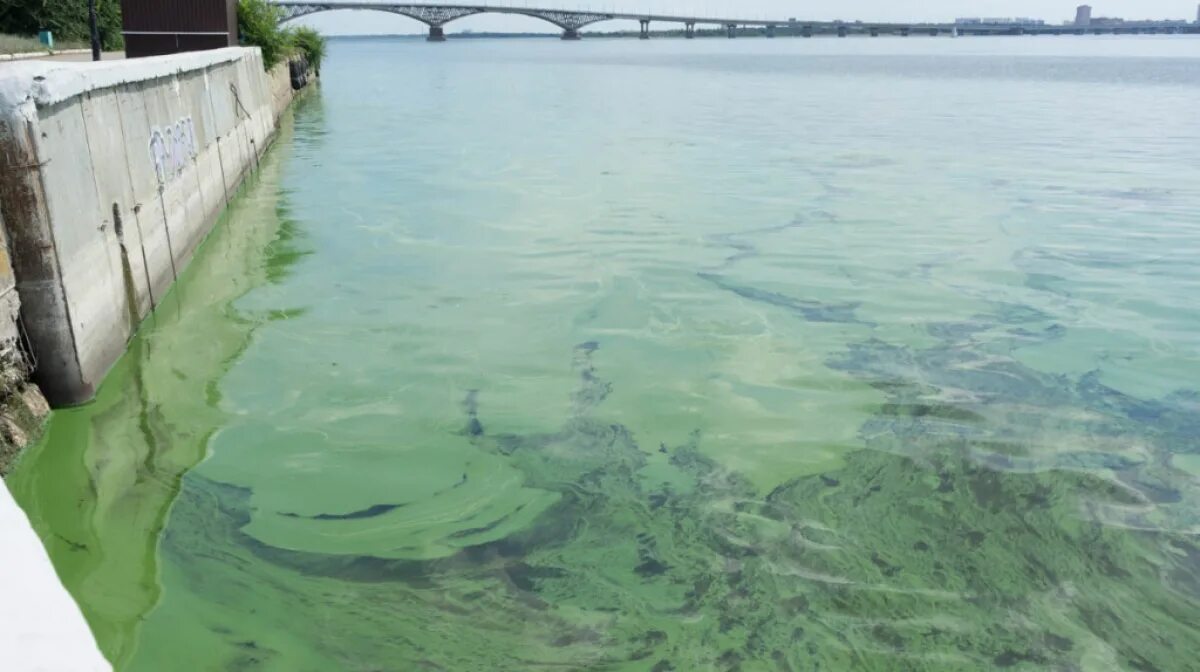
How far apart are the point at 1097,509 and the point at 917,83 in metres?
50.8

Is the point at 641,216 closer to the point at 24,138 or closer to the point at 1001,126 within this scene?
the point at 24,138

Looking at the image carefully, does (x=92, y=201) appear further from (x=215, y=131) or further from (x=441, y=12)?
(x=441, y=12)

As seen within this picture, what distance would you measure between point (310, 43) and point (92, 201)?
4369 cm

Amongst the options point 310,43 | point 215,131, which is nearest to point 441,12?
point 310,43

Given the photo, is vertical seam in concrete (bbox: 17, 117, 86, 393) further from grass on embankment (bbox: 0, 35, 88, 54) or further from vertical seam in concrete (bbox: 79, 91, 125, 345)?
grass on embankment (bbox: 0, 35, 88, 54)

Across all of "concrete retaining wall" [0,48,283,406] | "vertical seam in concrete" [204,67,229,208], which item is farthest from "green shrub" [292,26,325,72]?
"concrete retaining wall" [0,48,283,406]

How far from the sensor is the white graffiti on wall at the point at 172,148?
1110cm

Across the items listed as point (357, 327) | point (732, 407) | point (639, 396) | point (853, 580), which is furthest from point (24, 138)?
point (853, 580)

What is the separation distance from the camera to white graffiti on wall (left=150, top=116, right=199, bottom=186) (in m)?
11.1

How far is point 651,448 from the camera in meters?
7.15

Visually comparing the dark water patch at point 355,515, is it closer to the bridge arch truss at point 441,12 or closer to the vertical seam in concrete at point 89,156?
the vertical seam in concrete at point 89,156

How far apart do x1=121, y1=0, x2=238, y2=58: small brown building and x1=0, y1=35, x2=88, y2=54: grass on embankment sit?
1223 cm

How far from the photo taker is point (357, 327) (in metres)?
9.81

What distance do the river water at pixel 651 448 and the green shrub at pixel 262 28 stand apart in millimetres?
19127
